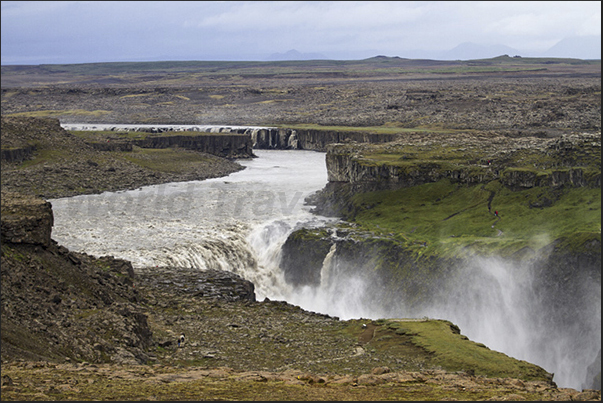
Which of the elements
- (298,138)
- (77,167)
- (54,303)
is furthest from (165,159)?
(54,303)

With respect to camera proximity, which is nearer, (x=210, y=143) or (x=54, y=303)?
(x=54, y=303)

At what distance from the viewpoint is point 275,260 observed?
6875cm

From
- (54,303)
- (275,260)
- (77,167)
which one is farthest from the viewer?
(77,167)

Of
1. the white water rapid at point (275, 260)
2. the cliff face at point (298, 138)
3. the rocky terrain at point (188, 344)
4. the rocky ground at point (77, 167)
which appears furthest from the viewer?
the cliff face at point (298, 138)

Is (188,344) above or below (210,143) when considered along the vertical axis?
below

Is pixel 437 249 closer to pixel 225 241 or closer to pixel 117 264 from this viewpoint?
pixel 225 241

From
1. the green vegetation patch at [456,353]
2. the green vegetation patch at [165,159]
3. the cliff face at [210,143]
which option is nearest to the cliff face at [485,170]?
the green vegetation patch at [456,353]

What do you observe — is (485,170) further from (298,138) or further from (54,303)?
(298,138)

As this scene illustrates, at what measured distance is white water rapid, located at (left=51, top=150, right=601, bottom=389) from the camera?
175ft

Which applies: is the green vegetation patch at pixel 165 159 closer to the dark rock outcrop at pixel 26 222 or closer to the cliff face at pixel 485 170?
the cliff face at pixel 485 170

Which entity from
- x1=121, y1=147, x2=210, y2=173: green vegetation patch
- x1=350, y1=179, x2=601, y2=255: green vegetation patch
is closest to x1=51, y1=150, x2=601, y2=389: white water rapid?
x1=350, y1=179, x2=601, y2=255: green vegetation patch

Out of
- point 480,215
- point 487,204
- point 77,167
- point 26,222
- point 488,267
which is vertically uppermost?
point 26,222

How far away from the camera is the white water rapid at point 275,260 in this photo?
53.3 meters

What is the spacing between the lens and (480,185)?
2977 inches
